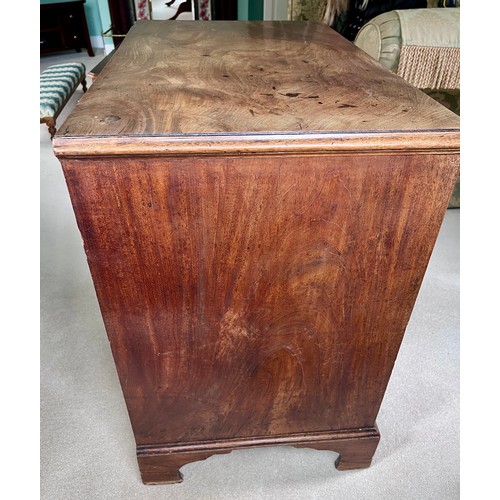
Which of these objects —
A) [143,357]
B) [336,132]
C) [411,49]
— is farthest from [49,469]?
[411,49]

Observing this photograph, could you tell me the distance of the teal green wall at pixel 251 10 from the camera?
10.7 ft

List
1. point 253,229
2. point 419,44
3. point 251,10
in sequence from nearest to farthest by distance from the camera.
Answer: point 253,229, point 419,44, point 251,10

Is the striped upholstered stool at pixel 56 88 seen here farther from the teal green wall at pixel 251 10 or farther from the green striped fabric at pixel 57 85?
the teal green wall at pixel 251 10

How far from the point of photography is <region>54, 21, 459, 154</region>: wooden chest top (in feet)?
1.88

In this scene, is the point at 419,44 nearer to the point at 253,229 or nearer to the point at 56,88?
the point at 253,229

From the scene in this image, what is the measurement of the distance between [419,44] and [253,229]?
95 cm

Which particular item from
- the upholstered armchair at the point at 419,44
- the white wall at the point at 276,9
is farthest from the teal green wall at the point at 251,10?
the upholstered armchair at the point at 419,44

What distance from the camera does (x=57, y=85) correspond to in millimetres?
2490

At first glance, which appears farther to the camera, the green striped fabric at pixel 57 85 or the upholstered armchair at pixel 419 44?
the green striped fabric at pixel 57 85

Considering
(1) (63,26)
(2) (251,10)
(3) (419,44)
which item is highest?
(3) (419,44)

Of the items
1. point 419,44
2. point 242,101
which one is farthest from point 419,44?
point 242,101

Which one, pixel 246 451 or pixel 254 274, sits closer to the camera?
pixel 254 274

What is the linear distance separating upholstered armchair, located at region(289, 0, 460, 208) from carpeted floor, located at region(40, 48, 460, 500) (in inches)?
29.8

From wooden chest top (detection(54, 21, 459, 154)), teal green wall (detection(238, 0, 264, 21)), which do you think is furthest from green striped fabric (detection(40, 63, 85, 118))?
wooden chest top (detection(54, 21, 459, 154))
